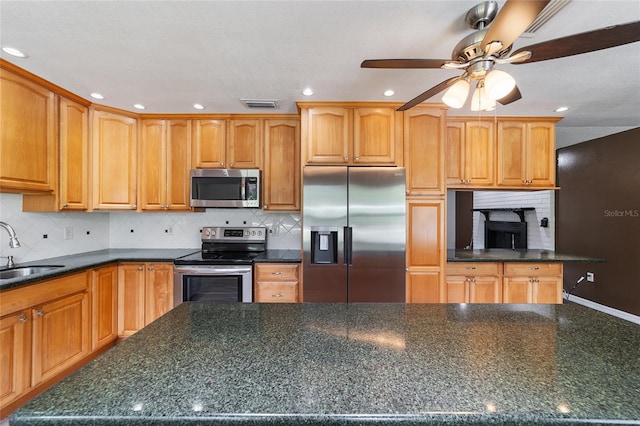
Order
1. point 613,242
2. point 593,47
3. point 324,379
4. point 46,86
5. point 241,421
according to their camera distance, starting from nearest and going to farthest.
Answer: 1. point 241,421
2. point 324,379
3. point 593,47
4. point 46,86
5. point 613,242

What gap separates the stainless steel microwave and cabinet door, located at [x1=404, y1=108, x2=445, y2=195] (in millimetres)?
1547

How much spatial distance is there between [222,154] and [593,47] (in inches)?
113

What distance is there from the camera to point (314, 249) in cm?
258

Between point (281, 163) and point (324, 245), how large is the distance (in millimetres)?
1050

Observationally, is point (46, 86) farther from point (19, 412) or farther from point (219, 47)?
point (19, 412)

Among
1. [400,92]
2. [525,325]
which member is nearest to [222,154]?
[400,92]

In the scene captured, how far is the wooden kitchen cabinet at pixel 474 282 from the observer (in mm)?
2760

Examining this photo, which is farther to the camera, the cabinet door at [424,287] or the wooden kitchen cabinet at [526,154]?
the wooden kitchen cabinet at [526,154]

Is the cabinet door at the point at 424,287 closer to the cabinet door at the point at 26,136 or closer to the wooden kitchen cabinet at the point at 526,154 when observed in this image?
the wooden kitchen cabinet at the point at 526,154

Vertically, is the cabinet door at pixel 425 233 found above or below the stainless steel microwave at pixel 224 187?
below

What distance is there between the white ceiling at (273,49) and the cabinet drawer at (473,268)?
5.12ft

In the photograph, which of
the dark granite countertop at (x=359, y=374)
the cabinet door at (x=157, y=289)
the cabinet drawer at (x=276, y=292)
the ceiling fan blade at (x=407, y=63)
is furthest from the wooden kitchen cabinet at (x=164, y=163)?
the ceiling fan blade at (x=407, y=63)

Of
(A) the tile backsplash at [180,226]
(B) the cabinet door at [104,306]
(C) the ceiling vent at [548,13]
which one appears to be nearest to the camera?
(C) the ceiling vent at [548,13]

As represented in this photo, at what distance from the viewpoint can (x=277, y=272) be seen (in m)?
2.71
